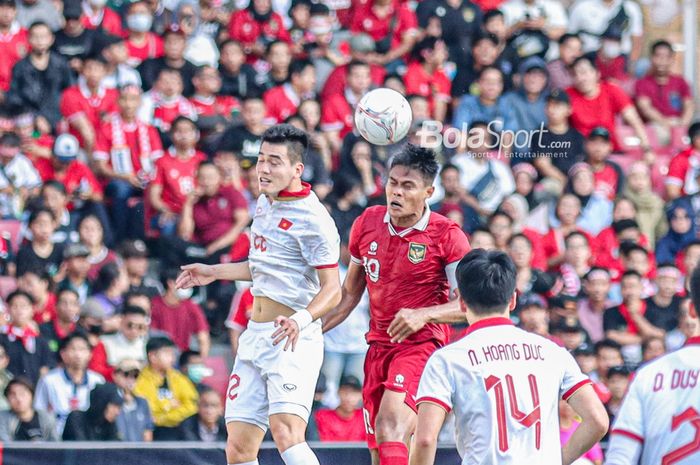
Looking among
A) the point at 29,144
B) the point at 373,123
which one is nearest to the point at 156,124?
the point at 29,144

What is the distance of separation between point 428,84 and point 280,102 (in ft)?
6.08

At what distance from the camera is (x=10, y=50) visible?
14.8m

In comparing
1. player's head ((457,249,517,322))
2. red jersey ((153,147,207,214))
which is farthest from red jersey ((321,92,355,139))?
player's head ((457,249,517,322))

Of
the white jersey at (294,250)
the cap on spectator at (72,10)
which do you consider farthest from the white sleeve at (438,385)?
the cap on spectator at (72,10)

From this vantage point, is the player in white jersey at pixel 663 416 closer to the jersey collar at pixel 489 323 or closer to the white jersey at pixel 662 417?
the white jersey at pixel 662 417

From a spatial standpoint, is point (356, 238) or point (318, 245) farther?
point (356, 238)

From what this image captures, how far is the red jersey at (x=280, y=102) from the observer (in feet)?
49.3

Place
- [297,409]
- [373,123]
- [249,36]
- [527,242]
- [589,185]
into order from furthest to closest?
[249,36]
[589,185]
[527,242]
[373,123]
[297,409]

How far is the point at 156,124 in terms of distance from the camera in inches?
578

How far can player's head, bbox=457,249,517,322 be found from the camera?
228 inches

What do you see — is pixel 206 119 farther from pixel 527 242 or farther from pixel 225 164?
pixel 527 242

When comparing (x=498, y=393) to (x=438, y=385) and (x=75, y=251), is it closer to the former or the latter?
(x=438, y=385)

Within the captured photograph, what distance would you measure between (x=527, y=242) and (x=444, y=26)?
4.07 meters

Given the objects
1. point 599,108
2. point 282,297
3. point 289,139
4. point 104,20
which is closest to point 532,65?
point 599,108
